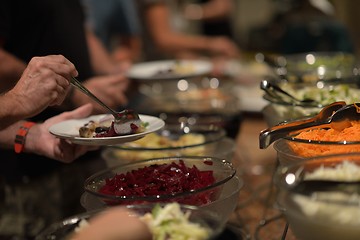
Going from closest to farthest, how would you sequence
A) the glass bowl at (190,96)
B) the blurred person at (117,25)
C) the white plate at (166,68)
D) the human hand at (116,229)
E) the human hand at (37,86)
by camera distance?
the human hand at (116,229), the human hand at (37,86), the glass bowl at (190,96), the white plate at (166,68), the blurred person at (117,25)

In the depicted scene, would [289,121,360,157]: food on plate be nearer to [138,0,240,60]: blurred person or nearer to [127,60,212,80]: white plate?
[127,60,212,80]: white plate

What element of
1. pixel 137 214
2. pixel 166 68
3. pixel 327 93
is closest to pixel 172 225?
pixel 137 214

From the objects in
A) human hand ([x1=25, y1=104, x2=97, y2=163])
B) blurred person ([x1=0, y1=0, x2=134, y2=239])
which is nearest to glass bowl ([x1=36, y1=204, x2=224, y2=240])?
human hand ([x1=25, y1=104, x2=97, y2=163])

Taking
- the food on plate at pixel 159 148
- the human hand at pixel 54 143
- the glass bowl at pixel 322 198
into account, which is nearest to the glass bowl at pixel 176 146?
the food on plate at pixel 159 148

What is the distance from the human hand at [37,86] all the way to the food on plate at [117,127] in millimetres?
110

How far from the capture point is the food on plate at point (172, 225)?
0.84 metres

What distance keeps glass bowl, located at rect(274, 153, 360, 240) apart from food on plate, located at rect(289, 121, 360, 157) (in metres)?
0.08

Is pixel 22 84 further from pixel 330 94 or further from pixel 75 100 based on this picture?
pixel 330 94

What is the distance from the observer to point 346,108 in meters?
1.14

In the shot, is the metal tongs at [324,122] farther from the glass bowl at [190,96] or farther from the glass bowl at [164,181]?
the glass bowl at [190,96]

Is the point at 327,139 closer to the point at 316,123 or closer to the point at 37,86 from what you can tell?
the point at 316,123

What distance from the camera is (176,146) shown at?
4.44ft

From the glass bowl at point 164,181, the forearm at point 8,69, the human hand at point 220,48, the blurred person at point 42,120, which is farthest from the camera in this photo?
the human hand at point 220,48

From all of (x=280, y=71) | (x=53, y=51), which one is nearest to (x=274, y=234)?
(x=280, y=71)
